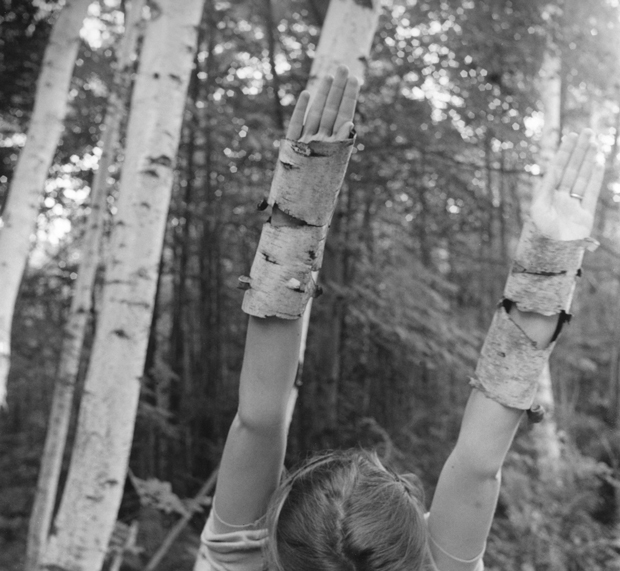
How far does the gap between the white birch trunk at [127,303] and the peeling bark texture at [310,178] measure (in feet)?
4.85

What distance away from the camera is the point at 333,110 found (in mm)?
918

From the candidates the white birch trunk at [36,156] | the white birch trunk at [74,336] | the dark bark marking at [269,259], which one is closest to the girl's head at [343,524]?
the dark bark marking at [269,259]

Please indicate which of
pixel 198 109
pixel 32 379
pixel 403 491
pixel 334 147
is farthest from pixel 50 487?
pixel 334 147

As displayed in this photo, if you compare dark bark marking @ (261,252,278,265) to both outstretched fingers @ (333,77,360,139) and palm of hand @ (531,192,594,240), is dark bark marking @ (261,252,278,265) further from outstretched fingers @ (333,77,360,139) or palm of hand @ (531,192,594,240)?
palm of hand @ (531,192,594,240)

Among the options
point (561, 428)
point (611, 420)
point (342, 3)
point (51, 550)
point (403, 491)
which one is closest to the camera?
point (403, 491)

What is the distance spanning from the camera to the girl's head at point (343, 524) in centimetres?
96

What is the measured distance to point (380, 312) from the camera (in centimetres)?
445

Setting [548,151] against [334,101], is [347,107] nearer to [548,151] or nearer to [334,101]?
[334,101]

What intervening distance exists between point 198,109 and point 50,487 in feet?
10.1

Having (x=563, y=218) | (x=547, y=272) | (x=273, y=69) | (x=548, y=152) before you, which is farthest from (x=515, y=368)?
(x=548, y=152)

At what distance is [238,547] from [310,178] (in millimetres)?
673

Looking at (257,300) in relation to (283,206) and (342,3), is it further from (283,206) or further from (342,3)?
(342,3)

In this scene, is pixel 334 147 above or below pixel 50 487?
above

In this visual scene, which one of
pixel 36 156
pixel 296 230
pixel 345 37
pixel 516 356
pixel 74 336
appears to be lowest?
pixel 74 336
